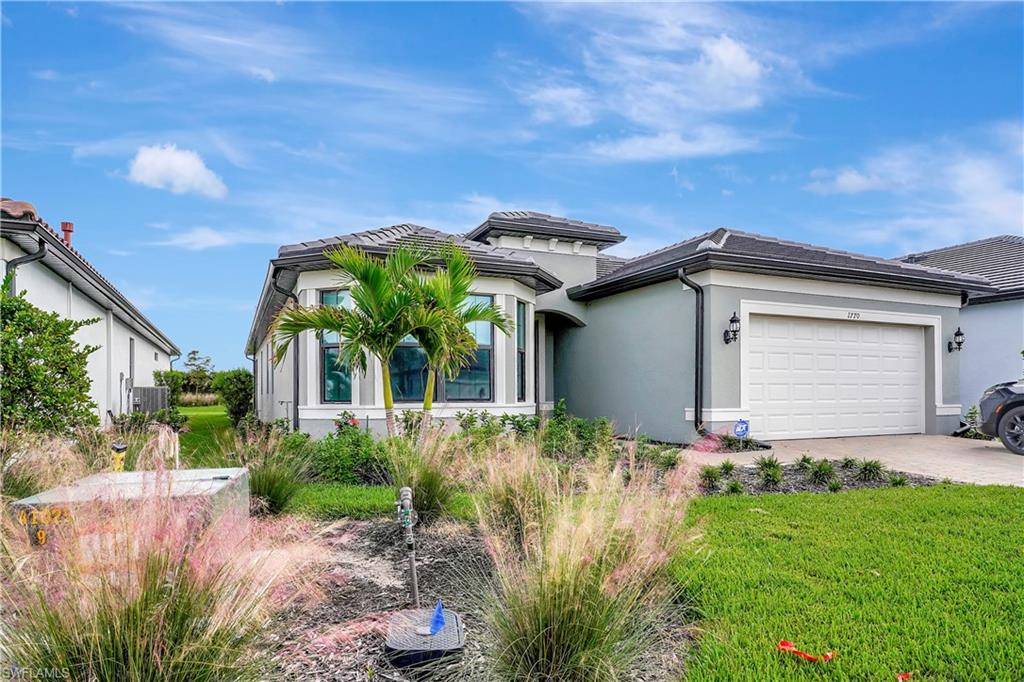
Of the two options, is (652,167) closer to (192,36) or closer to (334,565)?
(192,36)

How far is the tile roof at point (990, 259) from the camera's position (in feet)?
42.8

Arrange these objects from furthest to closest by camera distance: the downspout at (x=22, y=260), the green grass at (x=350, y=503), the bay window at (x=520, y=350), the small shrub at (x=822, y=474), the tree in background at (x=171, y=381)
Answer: the tree in background at (x=171, y=381) → the bay window at (x=520, y=350) → the downspout at (x=22, y=260) → the small shrub at (x=822, y=474) → the green grass at (x=350, y=503)

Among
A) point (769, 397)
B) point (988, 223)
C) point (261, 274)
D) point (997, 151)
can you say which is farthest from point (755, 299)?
point (988, 223)

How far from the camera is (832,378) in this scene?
431 inches

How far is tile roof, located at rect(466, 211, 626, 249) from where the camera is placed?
40.9ft

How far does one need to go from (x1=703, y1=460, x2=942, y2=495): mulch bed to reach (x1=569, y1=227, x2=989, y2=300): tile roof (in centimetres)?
374

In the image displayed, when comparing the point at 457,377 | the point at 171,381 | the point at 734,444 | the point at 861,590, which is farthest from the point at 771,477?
the point at 171,381

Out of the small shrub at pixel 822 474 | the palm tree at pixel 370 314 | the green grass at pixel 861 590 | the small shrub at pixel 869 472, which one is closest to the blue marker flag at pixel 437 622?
the green grass at pixel 861 590

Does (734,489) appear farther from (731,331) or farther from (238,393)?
(238,393)

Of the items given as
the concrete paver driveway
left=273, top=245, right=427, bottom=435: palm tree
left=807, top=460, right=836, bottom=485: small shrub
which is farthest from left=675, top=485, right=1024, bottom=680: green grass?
left=273, top=245, right=427, bottom=435: palm tree

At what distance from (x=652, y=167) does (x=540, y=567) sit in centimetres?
1166

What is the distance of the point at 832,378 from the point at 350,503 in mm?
9324

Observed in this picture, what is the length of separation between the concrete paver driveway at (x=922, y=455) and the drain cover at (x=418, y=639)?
172 inches

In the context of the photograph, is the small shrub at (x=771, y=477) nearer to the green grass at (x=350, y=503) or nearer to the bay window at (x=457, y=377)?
the green grass at (x=350, y=503)
